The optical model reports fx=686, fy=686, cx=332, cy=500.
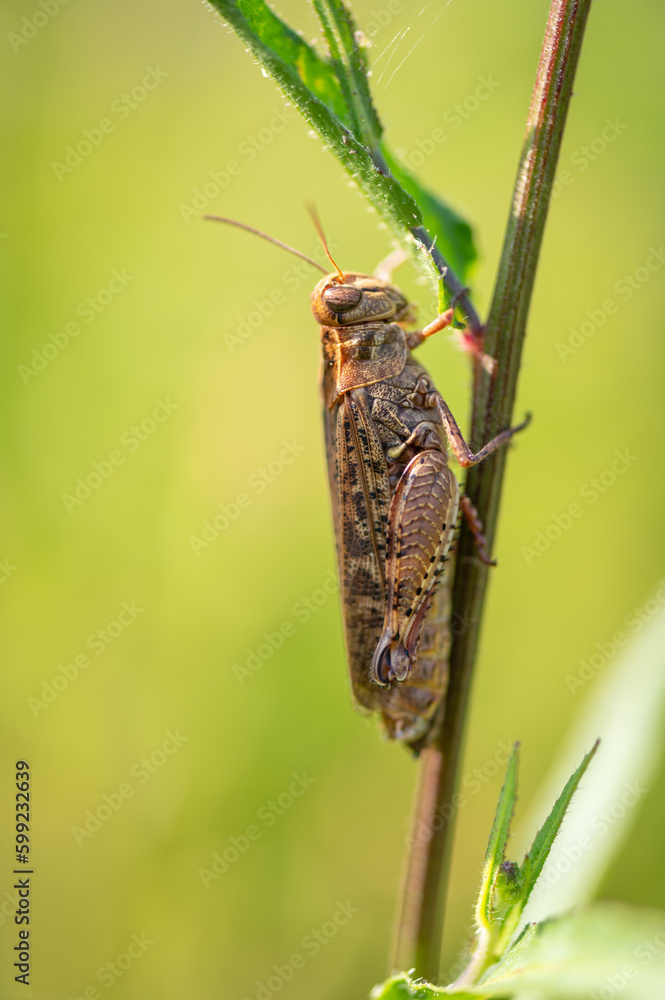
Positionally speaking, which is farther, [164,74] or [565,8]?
[164,74]

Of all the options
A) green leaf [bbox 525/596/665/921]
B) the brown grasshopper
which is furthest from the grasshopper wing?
green leaf [bbox 525/596/665/921]

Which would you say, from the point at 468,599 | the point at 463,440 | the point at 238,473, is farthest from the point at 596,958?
the point at 238,473

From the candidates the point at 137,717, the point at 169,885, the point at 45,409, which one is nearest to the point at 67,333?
the point at 45,409

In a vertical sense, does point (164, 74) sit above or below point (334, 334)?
above

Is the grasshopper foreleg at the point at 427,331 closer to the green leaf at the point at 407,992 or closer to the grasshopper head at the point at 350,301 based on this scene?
the grasshopper head at the point at 350,301

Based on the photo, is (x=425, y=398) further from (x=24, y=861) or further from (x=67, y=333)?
(x=24, y=861)

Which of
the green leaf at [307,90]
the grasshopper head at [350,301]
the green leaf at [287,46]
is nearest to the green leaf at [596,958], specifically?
the green leaf at [307,90]
